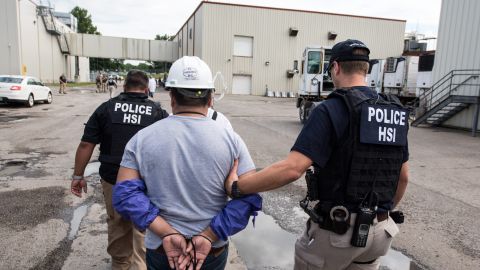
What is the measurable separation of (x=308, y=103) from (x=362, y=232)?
13.8m

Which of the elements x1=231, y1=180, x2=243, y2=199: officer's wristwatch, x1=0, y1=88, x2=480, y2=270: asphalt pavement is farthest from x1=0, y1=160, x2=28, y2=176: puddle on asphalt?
x1=231, y1=180, x2=243, y2=199: officer's wristwatch

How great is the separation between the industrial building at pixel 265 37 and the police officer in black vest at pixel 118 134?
114ft

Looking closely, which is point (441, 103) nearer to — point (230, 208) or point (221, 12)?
point (230, 208)

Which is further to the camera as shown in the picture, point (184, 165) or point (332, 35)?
point (332, 35)

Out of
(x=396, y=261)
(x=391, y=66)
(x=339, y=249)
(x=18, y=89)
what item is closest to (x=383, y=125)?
(x=339, y=249)

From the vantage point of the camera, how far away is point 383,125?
6.59 feet

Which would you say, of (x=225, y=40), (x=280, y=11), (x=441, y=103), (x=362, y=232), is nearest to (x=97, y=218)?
(x=362, y=232)

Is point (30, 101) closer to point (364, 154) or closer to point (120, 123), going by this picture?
point (120, 123)

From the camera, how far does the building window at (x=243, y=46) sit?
38.3 meters

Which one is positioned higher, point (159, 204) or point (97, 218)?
point (159, 204)

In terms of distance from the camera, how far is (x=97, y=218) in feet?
16.0

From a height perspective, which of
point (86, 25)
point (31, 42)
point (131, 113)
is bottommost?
point (131, 113)

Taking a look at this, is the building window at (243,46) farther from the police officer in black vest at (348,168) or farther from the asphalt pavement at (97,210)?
the police officer in black vest at (348,168)

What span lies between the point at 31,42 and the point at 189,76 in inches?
1577
